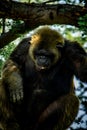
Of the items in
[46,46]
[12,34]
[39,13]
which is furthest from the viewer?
[12,34]

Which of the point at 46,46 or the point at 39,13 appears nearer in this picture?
the point at 46,46

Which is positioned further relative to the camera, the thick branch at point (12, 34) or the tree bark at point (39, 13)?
the thick branch at point (12, 34)

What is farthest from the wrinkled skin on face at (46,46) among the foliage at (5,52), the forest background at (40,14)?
the foliage at (5,52)

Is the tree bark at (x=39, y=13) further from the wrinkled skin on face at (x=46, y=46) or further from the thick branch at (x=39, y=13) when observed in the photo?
the wrinkled skin on face at (x=46, y=46)

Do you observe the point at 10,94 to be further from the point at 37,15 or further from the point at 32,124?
the point at 37,15

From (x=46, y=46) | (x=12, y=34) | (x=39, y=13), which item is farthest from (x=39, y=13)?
(x=46, y=46)

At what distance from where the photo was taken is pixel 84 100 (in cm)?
755

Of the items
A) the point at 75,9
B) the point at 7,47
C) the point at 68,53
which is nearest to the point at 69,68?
the point at 68,53

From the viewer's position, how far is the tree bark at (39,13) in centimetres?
836

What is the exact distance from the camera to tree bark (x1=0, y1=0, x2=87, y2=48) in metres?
8.36

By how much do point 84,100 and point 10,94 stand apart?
3.99ft

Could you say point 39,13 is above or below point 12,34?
above

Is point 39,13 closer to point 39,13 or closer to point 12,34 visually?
point 39,13

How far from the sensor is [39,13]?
337 inches
